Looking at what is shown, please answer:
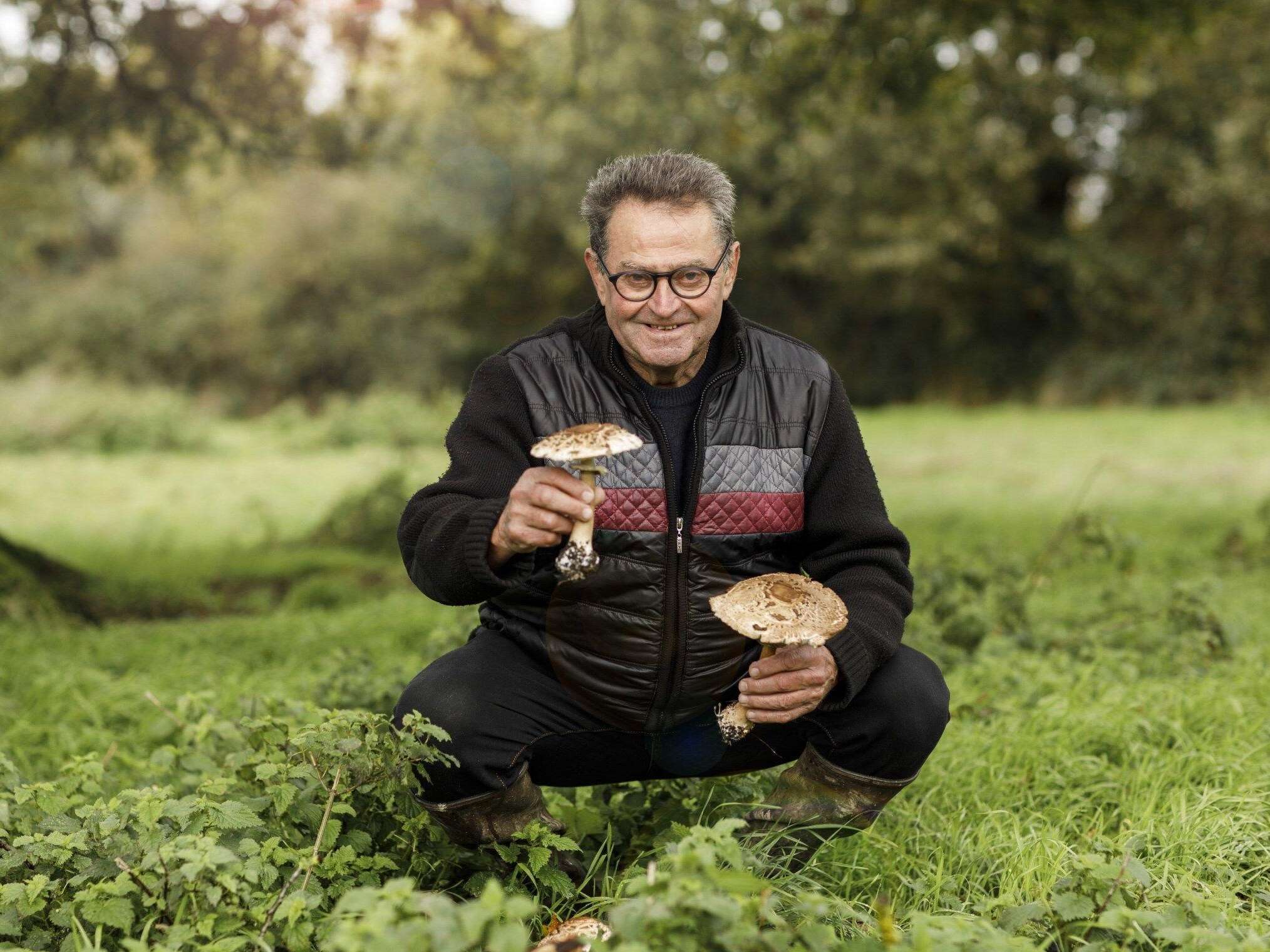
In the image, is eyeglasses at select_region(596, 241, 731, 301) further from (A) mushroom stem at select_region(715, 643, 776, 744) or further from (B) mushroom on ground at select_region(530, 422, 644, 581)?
(A) mushroom stem at select_region(715, 643, 776, 744)

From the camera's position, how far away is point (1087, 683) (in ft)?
13.4

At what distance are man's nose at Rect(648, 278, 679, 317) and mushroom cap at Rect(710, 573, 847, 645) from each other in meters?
0.72

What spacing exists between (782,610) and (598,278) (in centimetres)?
108

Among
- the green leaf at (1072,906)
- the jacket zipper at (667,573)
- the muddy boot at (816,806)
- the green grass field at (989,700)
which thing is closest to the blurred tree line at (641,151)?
the green grass field at (989,700)

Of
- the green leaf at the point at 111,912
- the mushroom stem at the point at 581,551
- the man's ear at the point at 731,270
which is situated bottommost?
the green leaf at the point at 111,912

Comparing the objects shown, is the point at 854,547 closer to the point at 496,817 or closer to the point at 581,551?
the point at 581,551

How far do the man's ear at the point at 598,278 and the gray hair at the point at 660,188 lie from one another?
32mm

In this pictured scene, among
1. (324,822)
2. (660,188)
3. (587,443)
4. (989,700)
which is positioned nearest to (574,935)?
(324,822)

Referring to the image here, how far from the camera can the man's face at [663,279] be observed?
271cm

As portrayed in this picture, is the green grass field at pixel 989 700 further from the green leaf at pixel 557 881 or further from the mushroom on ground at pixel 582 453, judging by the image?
the mushroom on ground at pixel 582 453

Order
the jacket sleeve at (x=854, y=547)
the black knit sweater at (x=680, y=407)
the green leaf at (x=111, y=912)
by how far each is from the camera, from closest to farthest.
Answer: the green leaf at (x=111, y=912) → the jacket sleeve at (x=854, y=547) → the black knit sweater at (x=680, y=407)

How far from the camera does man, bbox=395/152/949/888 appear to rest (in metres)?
2.69

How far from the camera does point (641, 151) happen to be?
20.2m

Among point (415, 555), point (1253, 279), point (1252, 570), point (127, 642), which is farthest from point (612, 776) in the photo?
point (1253, 279)
